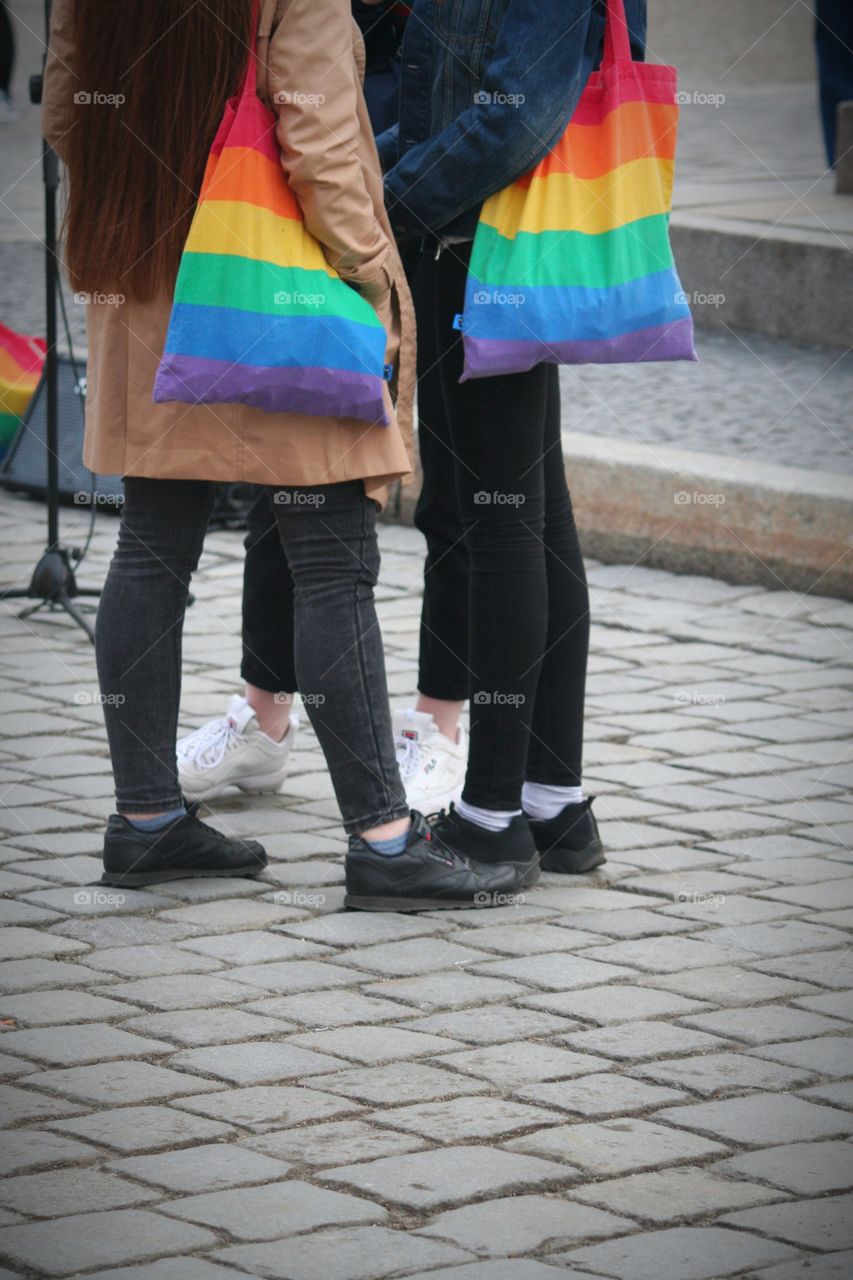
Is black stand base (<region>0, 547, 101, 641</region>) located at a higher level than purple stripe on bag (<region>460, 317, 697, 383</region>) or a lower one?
lower

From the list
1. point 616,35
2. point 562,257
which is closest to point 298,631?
point 562,257

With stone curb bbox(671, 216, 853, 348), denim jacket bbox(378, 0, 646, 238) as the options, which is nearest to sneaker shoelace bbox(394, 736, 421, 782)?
denim jacket bbox(378, 0, 646, 238)

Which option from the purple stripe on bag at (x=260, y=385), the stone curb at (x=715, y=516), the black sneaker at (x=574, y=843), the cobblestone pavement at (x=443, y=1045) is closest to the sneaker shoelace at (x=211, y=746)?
the cobblestone pavement at (x=443, y=1045)

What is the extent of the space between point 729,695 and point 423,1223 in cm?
288

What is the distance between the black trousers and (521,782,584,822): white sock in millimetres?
17

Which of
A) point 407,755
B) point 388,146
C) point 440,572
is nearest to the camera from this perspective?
point 388,146

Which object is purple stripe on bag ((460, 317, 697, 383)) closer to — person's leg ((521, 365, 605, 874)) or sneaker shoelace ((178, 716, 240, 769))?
person's leg ((521, 365, 605, 874))

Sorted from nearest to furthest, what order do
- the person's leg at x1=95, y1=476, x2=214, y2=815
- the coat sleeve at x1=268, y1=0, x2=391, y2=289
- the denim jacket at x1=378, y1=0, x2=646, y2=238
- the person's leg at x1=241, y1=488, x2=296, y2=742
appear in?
the coat sleeve at x1=268, y1=0, x2=391, y2=289
the denim jacket at x1=378, y1=0, x2=646, y2=238
the person's leg at x1=95, y1=476, x2=214, y2=815
the person's leg at x1=241, y1=488, x2=296, y2=742

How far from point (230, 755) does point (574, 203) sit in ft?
4.63

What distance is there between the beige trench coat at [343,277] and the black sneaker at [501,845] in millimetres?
674

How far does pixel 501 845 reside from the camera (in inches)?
148

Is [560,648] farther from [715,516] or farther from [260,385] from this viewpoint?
[715,516]

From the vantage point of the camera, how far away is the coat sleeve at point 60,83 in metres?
3.42

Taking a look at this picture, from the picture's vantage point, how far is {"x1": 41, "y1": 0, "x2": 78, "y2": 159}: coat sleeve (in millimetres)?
3424
